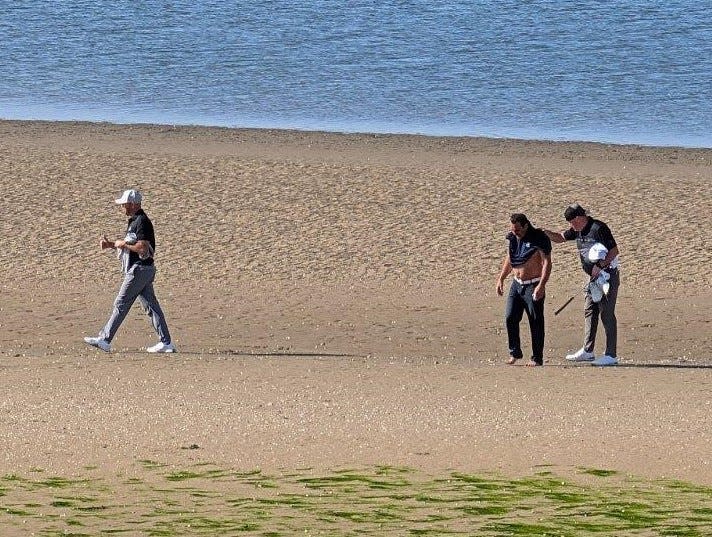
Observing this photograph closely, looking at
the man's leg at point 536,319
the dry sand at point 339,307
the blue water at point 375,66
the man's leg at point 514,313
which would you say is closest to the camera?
the dry sand at point 339,307

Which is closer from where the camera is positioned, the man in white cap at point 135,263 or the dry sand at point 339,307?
the dry sand at point 339,307

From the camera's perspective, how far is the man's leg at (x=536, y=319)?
13.1m

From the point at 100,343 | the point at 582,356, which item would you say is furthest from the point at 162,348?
the point at 582,356

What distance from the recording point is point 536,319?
13.1 m

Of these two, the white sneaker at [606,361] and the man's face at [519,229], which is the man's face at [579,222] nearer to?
the man's face at [519,229]

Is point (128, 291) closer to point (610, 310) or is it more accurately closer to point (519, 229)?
point (519, 229)

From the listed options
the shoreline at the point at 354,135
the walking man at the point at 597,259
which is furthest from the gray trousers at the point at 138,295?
the shoreline at the point at 354,135

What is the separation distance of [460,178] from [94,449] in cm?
1357

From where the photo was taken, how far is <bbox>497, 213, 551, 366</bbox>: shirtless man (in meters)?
12.9

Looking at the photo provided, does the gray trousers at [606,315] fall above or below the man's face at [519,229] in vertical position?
below

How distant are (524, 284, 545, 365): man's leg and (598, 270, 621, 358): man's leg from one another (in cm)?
50

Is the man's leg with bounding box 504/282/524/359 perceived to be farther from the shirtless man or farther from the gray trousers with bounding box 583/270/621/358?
the gray trousers with bounding box 583/270/621/358

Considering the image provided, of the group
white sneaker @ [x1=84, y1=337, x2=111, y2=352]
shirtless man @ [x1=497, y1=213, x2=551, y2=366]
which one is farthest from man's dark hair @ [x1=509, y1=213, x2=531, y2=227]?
white sneaker @ [x1=84, y1=337, x2=111, y2=352]

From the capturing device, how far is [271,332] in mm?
15266
